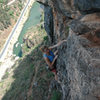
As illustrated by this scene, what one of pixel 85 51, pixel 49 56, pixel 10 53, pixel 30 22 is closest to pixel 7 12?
pixel 30 22

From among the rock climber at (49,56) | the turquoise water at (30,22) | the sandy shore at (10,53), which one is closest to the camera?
the rock climber at (49,56)

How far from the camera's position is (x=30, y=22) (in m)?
48.0

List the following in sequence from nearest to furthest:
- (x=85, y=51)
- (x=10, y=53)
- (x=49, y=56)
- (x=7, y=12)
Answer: (x=85, y=51), (x=49, y=56), (x=10, y=53), (x=7, y=12)

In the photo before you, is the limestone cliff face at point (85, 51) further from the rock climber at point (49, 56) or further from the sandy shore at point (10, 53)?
the sandy shore at point (10, 53)

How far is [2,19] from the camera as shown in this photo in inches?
1941

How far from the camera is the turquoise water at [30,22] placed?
134 feet

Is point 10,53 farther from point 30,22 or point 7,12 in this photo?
point 7,12

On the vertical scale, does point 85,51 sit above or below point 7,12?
above

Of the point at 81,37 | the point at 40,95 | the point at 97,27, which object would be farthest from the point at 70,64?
the point at 40,95

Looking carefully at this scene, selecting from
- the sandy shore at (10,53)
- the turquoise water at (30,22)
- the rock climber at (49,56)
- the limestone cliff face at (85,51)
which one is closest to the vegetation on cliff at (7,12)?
the sandy shore at (10,53)

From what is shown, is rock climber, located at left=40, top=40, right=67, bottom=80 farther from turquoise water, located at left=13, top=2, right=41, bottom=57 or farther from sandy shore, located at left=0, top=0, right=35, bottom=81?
turquoise water, located at left=13, top=2, right=41, bottom=57

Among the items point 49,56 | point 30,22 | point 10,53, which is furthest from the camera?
point 30,22

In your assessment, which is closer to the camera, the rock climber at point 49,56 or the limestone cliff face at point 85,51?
the limestone cliff face at point 85,51

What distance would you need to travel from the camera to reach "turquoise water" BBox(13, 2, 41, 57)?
40.8 metres
